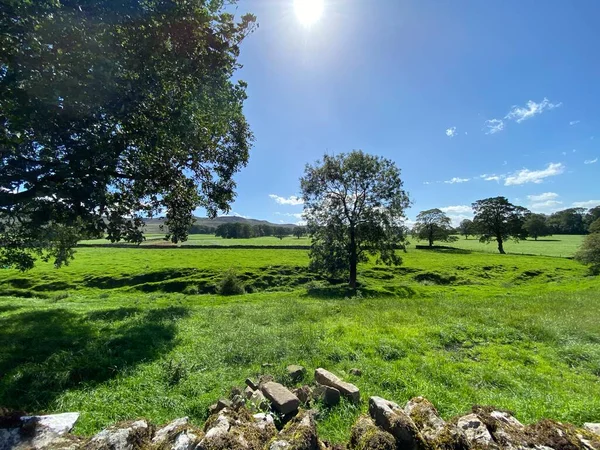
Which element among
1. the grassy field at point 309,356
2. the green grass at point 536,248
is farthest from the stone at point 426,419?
the green grass at point 536,248

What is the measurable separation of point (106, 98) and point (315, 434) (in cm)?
1129

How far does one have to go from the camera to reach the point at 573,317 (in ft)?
51.0

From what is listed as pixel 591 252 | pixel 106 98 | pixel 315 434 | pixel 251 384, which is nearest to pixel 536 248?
pixel 591 252

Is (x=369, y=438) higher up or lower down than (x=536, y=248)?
higher up

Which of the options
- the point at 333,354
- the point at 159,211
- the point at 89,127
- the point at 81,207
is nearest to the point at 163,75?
the point at 89,127

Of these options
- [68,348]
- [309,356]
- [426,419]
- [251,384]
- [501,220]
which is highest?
[501,220]

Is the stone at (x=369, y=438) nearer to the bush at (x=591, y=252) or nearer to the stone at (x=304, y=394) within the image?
the stone at (x=304, y=394)

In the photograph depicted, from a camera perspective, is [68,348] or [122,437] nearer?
[122,437]

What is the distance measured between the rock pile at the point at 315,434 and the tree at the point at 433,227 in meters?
93.6

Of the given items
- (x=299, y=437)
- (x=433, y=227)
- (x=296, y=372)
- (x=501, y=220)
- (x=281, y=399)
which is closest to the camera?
(x=299, y=437)

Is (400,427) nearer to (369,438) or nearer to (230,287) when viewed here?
(369,438)

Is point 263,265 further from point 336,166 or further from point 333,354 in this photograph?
point 333,354

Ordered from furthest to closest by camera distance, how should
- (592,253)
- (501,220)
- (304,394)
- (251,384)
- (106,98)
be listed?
(501,220)
(592,253)
(106,98)
(251,384)
(304,394)

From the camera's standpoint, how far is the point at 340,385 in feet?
23.3
